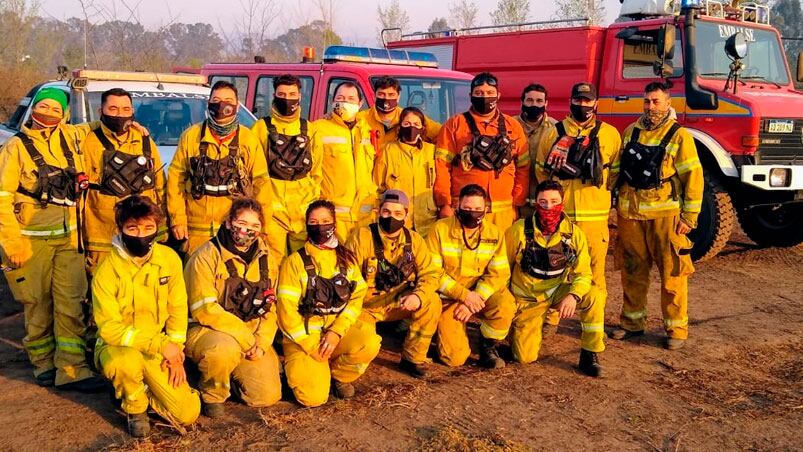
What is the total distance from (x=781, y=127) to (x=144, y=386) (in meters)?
6.77

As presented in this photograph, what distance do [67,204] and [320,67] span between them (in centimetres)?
323

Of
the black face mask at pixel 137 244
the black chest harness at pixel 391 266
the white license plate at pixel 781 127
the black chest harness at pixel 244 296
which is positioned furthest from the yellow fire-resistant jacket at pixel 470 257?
the white license plate at pixel 781 127

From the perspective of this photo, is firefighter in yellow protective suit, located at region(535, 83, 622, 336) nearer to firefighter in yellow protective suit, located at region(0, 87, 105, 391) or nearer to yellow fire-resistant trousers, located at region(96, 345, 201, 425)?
yellow fire-resistant trousers, located at region(96, 345, 201, 425)

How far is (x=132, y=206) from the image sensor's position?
4.16 m

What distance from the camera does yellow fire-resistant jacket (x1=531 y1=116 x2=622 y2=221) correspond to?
574 cm

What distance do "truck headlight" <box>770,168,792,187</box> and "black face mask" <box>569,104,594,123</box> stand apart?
118 inches

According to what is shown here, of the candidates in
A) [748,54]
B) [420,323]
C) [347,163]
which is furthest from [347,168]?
[748,54]

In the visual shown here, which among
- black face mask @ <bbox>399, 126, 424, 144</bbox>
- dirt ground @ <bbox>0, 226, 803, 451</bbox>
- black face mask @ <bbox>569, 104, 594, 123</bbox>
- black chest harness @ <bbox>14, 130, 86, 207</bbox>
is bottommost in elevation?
dirt ground @ <bbox>0, 226, 803, 451</bbox>

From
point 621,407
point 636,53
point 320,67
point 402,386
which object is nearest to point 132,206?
point 402,386

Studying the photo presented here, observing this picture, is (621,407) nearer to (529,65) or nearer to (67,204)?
(67,204)

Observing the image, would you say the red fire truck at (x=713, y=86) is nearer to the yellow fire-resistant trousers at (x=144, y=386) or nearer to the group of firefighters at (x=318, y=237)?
the group of firefighters at (x=318, y=237)

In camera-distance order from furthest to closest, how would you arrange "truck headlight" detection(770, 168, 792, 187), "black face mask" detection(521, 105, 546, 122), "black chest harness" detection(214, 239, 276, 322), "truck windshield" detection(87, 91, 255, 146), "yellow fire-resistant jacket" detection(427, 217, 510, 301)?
1. "truck headlight" detection(770, 168, 792, 187)
2. "truck windshield" detection(87, 91, 255, 146)
3. "black face mask" detection(521, 105, 546, 122)
4. "yellow fire-resistant jacket" detection(427, 217, 510, 301)
5. "black chest harness" detection(214, 239, 276, 322)

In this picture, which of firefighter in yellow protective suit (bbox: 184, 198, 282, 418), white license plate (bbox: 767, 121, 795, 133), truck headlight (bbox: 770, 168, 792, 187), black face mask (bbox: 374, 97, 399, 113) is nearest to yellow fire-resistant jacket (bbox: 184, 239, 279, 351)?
firefighter in yellow protective suit (bbox: 184, 198, 282, 418)

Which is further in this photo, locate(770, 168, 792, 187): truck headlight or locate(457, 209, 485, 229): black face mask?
locate(770, 168, 792, 187): truck headlight
